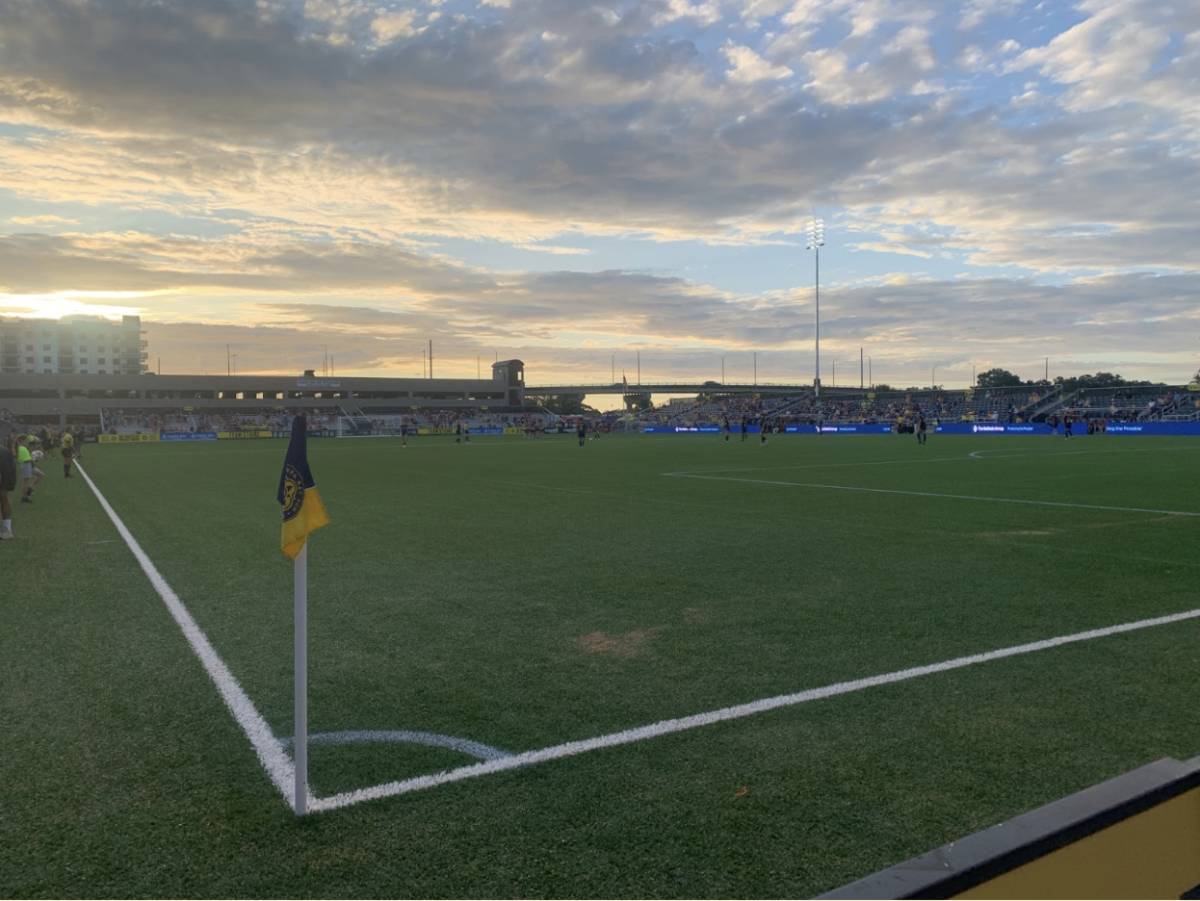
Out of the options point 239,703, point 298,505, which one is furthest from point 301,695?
point 239,703

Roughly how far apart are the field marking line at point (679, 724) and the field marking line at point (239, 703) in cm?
34

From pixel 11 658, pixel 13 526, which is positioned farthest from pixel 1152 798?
pixel 13 526

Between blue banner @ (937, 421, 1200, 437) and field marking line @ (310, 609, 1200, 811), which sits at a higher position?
blue banner @ (937, 421, 1200, 437)

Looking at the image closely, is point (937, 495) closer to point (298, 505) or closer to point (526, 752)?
point (526, 752)

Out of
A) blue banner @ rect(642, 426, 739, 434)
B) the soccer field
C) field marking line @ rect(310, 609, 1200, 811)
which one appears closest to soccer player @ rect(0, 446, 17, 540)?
the soccer field

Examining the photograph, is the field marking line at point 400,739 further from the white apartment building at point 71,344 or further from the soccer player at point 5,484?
the white apartment building at point 71,344

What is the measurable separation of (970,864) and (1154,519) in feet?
41.6

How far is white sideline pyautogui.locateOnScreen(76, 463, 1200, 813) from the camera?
3895 mm

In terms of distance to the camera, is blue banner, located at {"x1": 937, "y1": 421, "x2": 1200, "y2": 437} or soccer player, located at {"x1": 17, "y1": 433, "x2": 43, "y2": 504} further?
blue banner, located at {"x1": 937, "y1": 421, "x2": 1200, "y2": 437}

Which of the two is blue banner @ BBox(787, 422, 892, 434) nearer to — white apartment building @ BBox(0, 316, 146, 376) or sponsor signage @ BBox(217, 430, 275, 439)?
sponsor signage @ BBox(217, 430, 275, 439)

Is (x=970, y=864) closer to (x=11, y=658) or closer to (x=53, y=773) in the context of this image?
(x=53, y=773)

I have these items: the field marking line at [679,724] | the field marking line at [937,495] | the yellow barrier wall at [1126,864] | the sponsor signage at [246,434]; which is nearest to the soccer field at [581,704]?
the field marking line at [679,724]

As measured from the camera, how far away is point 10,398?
95.3 meters

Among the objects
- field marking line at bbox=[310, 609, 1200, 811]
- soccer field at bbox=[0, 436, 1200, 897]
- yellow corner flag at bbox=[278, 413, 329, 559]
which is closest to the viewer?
soccer field at bbox=[0, 436, 1200, 897]
